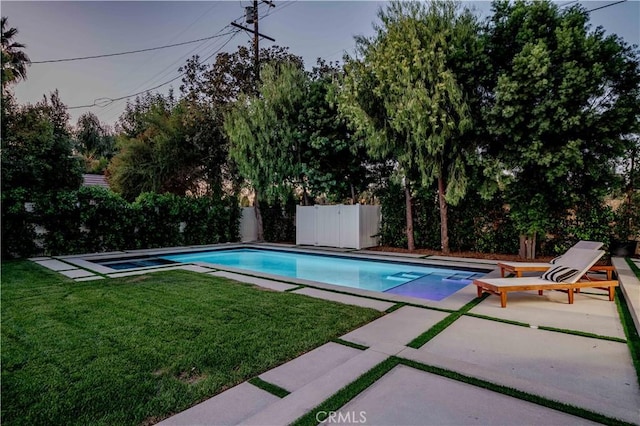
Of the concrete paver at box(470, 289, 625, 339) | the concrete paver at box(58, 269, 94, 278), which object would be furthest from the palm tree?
the concrete paver at box(470, 289, 625, 339)

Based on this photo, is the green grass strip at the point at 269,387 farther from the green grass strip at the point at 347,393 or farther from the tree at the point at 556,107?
the tree at the point at 556,107

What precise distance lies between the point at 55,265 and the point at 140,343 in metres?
6.86

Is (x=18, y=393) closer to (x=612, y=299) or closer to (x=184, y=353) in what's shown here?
(x=184, y=353)

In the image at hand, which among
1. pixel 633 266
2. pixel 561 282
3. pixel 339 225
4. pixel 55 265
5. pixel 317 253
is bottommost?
pixel 317 253

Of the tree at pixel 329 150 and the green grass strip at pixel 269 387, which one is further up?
the tree at pixel 329 150

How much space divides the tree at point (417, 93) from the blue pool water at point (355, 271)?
2354mm

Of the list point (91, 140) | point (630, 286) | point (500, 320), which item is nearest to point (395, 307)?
point (500, 320)

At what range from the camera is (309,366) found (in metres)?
2.90

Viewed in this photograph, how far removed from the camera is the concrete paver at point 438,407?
2113 millimetres

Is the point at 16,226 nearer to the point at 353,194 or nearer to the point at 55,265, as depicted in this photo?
the point at 55,265

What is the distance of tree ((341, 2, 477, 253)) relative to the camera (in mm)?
8656

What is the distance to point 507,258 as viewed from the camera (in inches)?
360

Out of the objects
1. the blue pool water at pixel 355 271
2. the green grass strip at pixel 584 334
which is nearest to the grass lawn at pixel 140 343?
the green grass strip at pixel 584 334

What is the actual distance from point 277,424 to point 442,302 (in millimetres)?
3511
